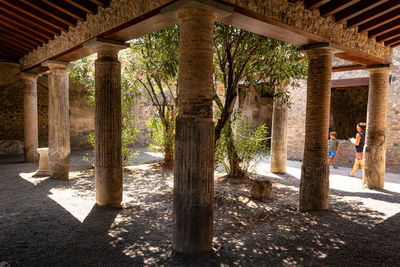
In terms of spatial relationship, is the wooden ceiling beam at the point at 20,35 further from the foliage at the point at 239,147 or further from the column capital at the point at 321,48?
the column capital at the point at 321,48

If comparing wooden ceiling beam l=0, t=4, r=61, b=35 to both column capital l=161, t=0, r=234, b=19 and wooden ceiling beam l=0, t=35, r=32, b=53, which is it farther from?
column capital l=161, t=0, r=234, b=19

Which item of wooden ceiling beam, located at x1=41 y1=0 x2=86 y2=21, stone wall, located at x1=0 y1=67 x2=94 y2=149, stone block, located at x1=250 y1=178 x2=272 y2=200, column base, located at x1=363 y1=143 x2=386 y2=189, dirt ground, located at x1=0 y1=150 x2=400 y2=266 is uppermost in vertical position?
wooden ceiling beam, located at x1=41 y1=0 x2=86 y2=21

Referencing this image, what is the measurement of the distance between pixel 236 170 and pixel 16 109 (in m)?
10.4

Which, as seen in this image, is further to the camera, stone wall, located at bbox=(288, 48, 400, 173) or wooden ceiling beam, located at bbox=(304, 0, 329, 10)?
stone wall, located at bbox=(288, 48, 400, 173)

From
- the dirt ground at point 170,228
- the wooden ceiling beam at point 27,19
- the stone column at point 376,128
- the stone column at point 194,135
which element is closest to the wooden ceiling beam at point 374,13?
the stone column at point 376,128

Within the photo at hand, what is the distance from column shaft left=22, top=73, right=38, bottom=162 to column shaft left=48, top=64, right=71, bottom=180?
256 cm

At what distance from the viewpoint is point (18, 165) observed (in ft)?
29.7

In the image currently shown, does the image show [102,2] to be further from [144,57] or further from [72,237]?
[72,237]

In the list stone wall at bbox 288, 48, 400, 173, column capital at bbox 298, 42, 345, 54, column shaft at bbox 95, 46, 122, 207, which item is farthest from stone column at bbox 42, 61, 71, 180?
stone wall at bbox 288, 48, 400, 173

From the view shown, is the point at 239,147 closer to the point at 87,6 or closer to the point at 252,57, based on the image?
the point at 252,57

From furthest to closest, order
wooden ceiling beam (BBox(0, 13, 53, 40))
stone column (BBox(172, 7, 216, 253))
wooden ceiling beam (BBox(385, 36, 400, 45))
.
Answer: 1. wooden ceiling beam (BBox(385, 36, 400, 45))
2. wooden ceiling beam (BBox(0, 13, 53, 40))
3. stone column (BBox(172, 7, 216, 253))

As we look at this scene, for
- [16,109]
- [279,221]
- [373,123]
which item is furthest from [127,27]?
[16,109]

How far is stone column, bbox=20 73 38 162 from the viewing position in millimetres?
9031

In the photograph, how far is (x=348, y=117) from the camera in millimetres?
15281
